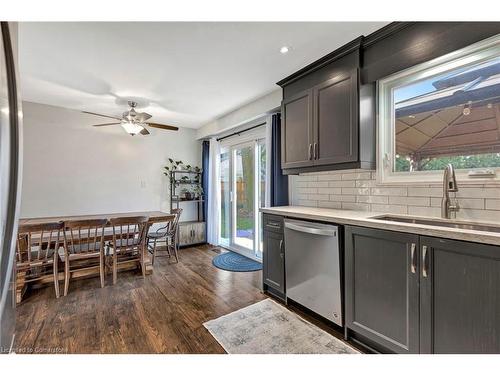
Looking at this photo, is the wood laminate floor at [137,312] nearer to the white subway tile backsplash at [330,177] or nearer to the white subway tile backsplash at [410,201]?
the white subway tile backsplash at [410,201]

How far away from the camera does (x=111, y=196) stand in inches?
163

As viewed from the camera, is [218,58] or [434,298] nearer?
[434,298]

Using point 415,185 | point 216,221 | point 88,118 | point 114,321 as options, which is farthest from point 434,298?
point 88,118

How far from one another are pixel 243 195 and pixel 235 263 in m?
1.21

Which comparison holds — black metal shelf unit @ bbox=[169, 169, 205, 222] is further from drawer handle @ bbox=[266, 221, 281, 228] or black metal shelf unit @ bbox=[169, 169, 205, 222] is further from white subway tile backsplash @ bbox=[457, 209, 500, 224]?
white subway tile backsplash @ bbox=[457, 209, 500, 224]

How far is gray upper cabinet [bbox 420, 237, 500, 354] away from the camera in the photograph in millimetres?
1155

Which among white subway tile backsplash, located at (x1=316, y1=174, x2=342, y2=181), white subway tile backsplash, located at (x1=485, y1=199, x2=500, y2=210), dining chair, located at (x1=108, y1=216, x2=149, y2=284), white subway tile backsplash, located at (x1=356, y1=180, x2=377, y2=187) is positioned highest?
white subway tile backsplash, located at (x1=316, y1=174, x2=342, y2=181)

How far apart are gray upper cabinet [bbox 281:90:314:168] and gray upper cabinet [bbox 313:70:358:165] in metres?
0.08

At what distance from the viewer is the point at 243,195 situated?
14.0ft

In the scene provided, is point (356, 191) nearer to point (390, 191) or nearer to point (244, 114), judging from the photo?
point (390, 191)

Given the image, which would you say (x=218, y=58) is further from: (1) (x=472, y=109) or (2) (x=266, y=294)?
(2) (x=266, y=294)

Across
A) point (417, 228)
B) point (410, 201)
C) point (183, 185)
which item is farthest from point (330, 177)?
point (183, 185)

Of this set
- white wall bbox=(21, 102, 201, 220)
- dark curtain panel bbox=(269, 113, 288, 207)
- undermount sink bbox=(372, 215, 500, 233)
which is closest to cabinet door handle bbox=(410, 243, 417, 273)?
undermount sink bbox=(372, 215, 500, 233)

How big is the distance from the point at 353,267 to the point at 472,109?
1452 mm
